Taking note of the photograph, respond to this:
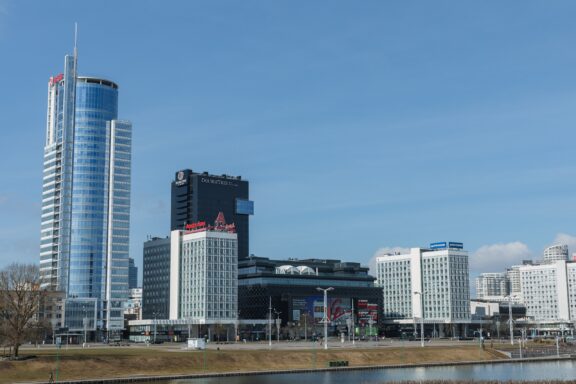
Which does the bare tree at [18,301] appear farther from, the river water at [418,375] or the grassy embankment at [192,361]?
the river water at [418,375]

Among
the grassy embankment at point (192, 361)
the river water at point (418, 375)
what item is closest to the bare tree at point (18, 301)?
the grassy embankment at point (192, 361)

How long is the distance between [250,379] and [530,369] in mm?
52423

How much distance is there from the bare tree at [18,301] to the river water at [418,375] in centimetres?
3396

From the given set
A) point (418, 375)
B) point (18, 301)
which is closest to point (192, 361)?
point (18, 301)

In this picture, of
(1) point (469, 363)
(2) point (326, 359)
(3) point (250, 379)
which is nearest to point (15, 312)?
(3) point (250, 379)

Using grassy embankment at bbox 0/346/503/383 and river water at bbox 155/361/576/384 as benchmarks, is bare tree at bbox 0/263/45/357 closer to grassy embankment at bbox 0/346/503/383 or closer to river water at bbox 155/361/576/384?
grassy embankment at bbox 0/346/503/383

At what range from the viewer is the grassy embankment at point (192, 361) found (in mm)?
111562

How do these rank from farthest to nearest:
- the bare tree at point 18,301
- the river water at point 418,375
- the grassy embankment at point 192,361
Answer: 1. the bare tree at point 18,301
2. the grassy embankment at point 192,361
3. the river water at point 418,375

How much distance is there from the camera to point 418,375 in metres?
121

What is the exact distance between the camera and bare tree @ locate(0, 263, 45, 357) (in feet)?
416

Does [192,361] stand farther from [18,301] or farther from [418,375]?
[418,375]

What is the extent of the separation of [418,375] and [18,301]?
68226mm

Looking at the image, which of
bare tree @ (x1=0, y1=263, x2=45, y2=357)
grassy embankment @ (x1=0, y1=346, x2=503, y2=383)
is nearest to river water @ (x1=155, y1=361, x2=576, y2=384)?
grassy embankment @ (x1=0, y1=346, x2=503, y2=383)

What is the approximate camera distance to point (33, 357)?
119 metres
